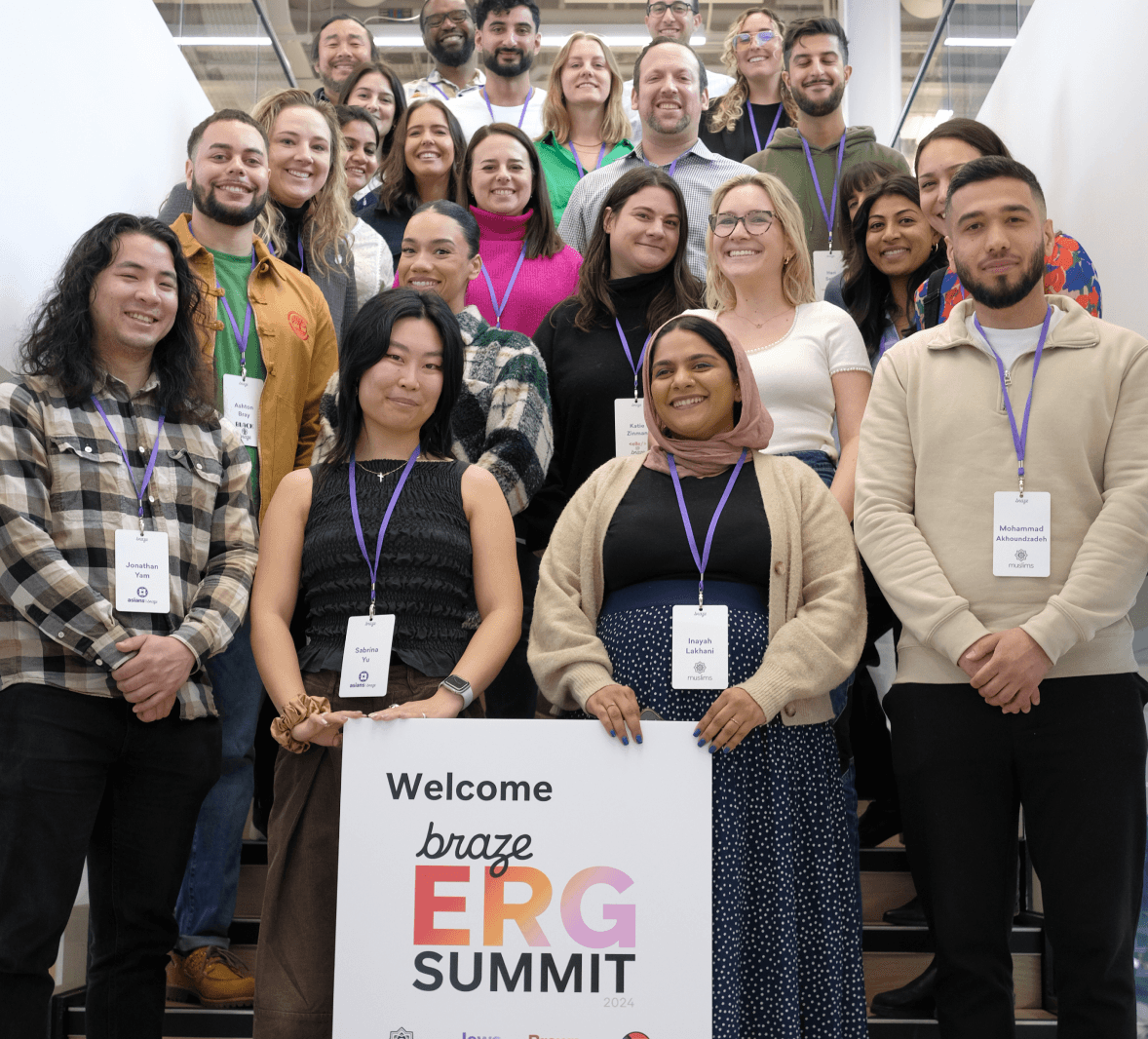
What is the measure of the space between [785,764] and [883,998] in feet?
2.91

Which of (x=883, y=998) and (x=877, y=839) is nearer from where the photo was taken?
(x=883, y=998)

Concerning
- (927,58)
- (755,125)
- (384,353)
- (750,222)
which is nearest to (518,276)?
(750,222)

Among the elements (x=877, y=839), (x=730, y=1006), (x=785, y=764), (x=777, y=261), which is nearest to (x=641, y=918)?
(x=730, y=1006)

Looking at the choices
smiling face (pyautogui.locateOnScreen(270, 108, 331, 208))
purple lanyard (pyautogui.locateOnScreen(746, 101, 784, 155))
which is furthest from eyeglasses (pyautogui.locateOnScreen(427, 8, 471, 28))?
smiling face (pyautogui.locateOnScreen(270, 108, 331, 208))

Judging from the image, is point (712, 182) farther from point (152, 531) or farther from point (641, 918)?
point (641, 918)

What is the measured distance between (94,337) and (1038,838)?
2.15 metres

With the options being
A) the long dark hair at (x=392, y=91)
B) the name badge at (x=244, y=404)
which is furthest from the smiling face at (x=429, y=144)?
the name badge at (x=244, y=404)

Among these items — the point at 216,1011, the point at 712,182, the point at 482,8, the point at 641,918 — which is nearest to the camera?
the point at 641,918

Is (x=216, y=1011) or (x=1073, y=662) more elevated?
(x=1073, y=662)

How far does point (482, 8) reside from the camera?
5.41m

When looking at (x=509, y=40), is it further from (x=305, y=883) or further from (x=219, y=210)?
(x=305, y=883)

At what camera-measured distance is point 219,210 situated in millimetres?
3332

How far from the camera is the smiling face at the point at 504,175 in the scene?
3.91 metres

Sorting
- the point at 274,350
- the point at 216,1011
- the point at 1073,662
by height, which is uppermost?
the point at 274,350
